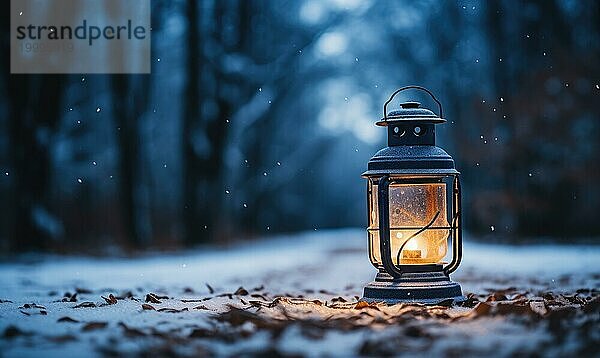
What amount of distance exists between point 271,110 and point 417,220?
103 feet

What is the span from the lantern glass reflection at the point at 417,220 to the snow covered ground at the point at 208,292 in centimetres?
156

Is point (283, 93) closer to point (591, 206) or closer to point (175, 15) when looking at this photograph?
point (175, 15)

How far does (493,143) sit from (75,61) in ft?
47.5

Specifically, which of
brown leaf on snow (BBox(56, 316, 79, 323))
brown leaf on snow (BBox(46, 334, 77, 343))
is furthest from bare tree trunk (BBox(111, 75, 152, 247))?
brown leaf on snow (BBox(46, 334, 77, 343))

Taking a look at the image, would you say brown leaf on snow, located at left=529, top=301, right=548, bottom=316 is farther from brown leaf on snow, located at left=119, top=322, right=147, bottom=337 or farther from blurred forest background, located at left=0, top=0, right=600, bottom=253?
blurred forest background, located at left=0, top=0, right=600, bottom=253

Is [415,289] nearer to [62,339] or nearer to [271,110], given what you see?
[62,339]

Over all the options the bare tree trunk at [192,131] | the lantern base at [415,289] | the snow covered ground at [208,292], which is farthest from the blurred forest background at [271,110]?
the lantern base at [415,289]

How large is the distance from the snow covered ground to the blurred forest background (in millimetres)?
3863

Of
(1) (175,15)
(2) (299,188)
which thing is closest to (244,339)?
(1) (175,15)

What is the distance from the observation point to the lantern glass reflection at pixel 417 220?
29.6 feet

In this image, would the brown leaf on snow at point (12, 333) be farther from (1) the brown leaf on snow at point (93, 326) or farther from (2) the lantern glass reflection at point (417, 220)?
(2) the lantern glass reflection at point (417, 220)

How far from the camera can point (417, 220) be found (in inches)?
355

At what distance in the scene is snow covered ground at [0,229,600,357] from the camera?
6301 millimetres

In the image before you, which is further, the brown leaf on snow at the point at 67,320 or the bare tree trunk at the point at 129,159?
the bare tree trunk at the point at 129,159
